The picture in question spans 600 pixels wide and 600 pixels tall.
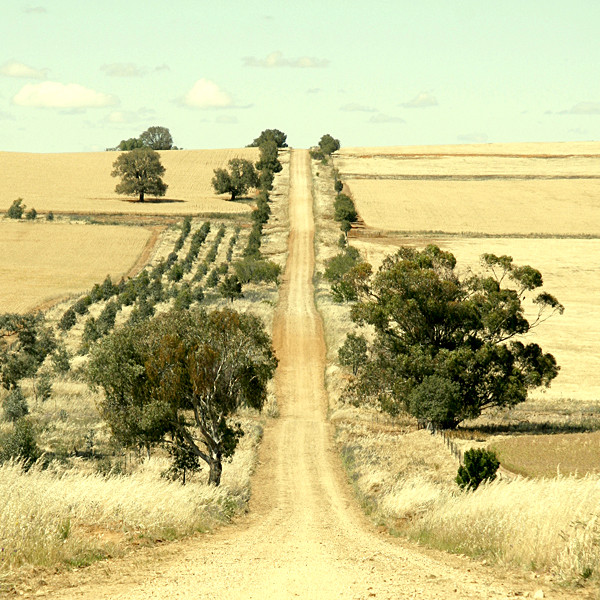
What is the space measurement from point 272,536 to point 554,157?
174708 millimetres

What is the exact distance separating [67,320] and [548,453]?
43.0 meters

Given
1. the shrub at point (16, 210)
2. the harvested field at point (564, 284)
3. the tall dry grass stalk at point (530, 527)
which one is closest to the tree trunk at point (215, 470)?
the tall dry grass stalk at point (530, 527)

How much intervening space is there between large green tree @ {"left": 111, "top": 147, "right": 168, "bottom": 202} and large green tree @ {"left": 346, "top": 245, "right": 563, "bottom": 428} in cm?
9120

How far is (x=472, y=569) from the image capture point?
12.3m

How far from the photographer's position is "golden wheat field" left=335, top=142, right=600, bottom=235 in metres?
115

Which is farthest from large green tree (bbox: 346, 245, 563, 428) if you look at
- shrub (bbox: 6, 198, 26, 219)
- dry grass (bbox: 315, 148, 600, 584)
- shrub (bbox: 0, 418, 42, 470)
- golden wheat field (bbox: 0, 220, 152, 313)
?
shrub (bbox: 6, 198, 26, 219)

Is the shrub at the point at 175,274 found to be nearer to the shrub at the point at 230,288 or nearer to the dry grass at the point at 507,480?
the shrub at the point at 230,288

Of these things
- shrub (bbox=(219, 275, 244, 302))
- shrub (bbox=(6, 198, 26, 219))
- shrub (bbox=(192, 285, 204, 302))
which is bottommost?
shrub (bbox=(192, 285, 204, 302))

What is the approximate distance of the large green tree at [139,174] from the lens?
12900 cm

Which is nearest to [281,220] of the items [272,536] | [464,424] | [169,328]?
[464,424]

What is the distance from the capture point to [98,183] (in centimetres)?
15150

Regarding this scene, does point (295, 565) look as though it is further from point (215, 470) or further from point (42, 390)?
point (42, 390)

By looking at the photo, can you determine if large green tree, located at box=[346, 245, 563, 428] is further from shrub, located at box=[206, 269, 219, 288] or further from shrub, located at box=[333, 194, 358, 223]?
shrub, located at box=[333, 194, 358, 223]

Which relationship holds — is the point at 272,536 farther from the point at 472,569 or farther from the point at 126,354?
the point at 126,354
